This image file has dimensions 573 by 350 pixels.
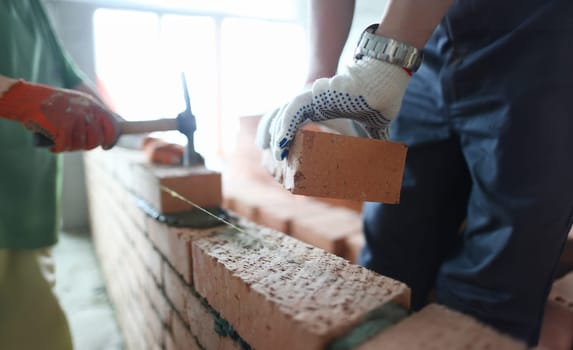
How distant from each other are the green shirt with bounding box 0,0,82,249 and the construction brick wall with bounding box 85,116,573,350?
0.95 feet

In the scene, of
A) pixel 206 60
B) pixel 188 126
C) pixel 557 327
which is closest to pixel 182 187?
pixel 188 126

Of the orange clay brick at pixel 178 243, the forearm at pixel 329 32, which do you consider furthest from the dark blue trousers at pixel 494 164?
the orange clay brick at pixel 178 243

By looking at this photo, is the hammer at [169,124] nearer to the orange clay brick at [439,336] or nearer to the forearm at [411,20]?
the forearm at [411,20]

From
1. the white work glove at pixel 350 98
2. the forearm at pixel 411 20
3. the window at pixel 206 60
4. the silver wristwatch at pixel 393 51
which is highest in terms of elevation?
the window at pixel 206 60

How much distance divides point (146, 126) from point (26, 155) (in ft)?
1.63

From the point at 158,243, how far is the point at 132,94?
327 centimetres

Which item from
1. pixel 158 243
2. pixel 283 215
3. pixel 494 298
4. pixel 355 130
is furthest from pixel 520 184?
pixel 283 215

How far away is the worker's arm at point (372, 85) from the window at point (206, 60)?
109 inches

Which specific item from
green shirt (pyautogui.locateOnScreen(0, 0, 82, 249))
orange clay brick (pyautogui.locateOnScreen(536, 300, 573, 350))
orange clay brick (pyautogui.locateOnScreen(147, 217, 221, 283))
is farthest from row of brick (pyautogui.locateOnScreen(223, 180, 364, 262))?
green shirt (pyautogui.locateOnScreen(0, 0, 82, 249))

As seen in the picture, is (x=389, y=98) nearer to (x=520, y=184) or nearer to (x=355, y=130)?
(x=355, y=130)

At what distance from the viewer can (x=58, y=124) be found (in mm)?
1026

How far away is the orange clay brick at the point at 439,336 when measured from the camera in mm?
486

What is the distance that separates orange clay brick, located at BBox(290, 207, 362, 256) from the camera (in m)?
1.69

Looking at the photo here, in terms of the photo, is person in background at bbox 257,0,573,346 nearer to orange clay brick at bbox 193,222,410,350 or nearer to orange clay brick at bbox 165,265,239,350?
orange clay brick at bbox 193,222,410,350
